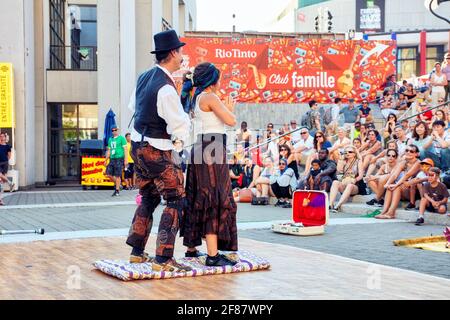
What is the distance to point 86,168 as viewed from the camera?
69.6 feet

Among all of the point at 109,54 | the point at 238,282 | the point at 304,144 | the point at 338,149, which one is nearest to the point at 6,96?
the point at 109,54

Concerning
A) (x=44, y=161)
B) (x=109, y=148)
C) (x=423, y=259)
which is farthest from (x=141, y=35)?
(x=423, y=259)

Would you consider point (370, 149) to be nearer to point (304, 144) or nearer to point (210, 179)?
point (304, 144)

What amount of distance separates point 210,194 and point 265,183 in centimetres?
900

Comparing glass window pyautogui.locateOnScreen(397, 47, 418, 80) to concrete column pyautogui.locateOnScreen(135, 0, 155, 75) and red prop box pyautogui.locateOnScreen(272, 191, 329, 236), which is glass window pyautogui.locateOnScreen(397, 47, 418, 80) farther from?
red prop box pyautogui.locateOnScreen(272, 191, 329, 236)

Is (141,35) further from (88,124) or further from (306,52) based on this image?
(306,52)

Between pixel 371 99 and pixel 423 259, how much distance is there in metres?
19.6

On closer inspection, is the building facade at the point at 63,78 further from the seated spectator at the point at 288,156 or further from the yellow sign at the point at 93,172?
the seated spectator at the point at 288,156

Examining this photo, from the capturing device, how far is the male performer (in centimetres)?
535

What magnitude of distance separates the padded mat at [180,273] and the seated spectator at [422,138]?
6.70m

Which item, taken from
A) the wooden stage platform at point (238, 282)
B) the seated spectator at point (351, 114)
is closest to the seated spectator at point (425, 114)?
the seated spectator at point (351, 114)

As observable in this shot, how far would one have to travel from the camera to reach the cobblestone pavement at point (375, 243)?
20.8 feet

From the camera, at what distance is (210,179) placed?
5.73 meters

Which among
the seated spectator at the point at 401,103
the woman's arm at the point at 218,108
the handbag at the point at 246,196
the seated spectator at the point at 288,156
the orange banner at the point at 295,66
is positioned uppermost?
the orange banner at the point at 295,66
